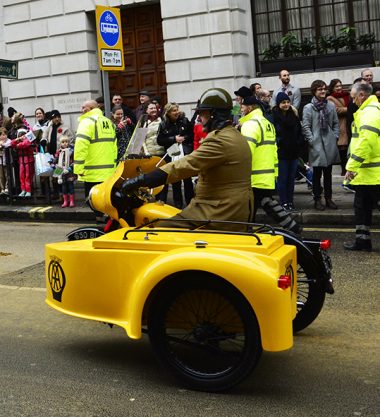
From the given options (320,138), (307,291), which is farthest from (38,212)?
(307,291)

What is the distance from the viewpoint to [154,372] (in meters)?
4.95

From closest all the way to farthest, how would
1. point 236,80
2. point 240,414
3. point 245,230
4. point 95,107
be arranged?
1. point 240,414
2. point 245,230
3. point 95,107
4. point 236,80

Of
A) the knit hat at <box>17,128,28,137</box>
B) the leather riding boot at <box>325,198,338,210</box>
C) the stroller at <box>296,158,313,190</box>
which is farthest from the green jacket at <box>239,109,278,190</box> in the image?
the knit hat at <box>17,128,28,137</box>

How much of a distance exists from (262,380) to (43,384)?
1.40 m

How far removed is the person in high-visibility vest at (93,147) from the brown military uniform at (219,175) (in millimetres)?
4242

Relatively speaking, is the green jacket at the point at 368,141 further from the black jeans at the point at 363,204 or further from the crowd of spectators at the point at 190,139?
the crowd of spectators at the point at 190,139

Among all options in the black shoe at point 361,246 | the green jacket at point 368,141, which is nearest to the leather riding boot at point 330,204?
the black shoe at point 361,246

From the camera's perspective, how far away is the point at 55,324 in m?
6.13

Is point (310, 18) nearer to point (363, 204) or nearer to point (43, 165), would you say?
point (43, 165)

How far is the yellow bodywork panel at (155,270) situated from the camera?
4.32 m

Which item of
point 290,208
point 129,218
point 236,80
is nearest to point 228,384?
point 129,218

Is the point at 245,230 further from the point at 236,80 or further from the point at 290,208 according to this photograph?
the point at 236,80

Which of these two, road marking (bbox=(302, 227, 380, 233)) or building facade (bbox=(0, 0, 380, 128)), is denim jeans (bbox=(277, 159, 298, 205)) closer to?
road marking (bbox=(302, 227, 380, 233))

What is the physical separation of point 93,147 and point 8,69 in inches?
217
